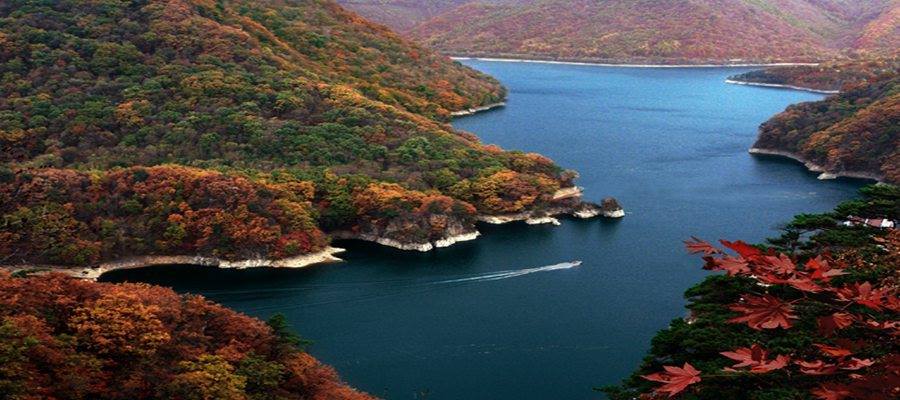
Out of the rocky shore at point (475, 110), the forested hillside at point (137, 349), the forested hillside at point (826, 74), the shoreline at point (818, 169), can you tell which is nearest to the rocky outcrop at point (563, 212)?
the shoreline at point (818, 169)

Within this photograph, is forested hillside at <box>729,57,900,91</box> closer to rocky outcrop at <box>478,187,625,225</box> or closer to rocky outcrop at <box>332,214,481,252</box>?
rocky outcrop at <box>478,187,625,225</box>

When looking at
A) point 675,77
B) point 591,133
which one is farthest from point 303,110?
point 675,77

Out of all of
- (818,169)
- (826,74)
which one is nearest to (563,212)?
(818,169)

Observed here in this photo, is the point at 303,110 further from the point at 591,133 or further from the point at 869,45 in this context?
the point at 869,45

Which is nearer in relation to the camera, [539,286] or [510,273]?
[539,286]

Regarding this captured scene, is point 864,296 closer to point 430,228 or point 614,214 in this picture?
point 430,228

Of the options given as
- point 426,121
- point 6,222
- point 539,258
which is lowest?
point 539,258

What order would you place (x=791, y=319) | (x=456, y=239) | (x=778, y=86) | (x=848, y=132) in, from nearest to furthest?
1. (x=791, y=319)
2. (x=456, y=239)
3. (x=848, y=132)
4. (x=778, y=86)

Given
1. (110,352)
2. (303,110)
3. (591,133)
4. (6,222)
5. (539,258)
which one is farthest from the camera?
(591,133)
